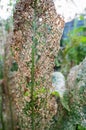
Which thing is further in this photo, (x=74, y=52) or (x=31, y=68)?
(x=74, y=52)

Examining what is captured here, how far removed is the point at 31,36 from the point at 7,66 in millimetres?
165

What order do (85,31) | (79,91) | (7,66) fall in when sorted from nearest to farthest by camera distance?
(7,66), (79,91), (85,31)

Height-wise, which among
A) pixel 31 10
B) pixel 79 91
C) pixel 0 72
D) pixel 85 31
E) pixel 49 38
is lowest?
pixel 79 91

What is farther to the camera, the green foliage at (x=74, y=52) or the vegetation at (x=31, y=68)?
the green foliage at (x=74, y=52)

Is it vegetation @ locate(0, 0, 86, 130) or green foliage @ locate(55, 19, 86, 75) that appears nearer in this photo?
vegetation @ locate(0, 0, 86, 130)

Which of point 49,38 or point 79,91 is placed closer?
point 49,38

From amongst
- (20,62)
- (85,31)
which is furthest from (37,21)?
(85,31)

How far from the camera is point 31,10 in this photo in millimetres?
1239

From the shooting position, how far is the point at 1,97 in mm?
1264

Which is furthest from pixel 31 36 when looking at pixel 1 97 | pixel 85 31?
pixel 85 31

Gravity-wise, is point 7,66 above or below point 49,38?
below

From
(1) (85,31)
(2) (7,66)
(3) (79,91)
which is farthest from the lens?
(1) (85,31)

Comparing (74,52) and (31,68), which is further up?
(74,52)

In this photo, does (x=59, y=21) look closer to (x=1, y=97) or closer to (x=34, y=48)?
(x=34, y=48)
